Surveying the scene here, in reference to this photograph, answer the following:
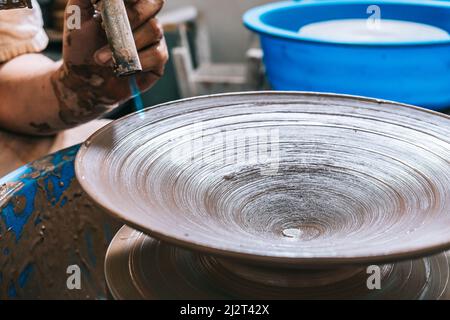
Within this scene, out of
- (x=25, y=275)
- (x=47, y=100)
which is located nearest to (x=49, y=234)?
(x=25, y=275)

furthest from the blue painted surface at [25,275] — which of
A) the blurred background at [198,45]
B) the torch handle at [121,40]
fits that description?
the blurred background at [198,45]

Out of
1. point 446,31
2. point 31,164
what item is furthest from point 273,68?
point 31,164

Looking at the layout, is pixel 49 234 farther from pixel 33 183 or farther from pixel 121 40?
pixel 121 40

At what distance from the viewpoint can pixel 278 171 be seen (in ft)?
2.93

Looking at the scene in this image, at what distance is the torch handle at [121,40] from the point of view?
79cm

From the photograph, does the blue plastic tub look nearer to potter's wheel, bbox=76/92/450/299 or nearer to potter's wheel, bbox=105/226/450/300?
potter's wheel, bbox=76/92/450/299

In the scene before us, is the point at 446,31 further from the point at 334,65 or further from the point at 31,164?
the point at 31,164

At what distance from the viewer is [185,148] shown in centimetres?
87

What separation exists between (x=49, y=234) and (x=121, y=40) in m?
0.44

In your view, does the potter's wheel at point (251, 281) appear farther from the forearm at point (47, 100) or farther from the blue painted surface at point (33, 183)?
the forearm at point (47, 100)

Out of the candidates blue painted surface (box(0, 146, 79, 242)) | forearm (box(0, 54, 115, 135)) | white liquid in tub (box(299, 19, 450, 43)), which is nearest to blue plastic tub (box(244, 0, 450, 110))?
white liquid in tub (box(299, 19, 450, 43))

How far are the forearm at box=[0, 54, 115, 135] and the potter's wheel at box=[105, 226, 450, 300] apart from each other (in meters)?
0.47

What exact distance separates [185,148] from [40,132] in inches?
18.4

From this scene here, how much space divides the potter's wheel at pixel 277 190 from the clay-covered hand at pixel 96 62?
138 millimetres
